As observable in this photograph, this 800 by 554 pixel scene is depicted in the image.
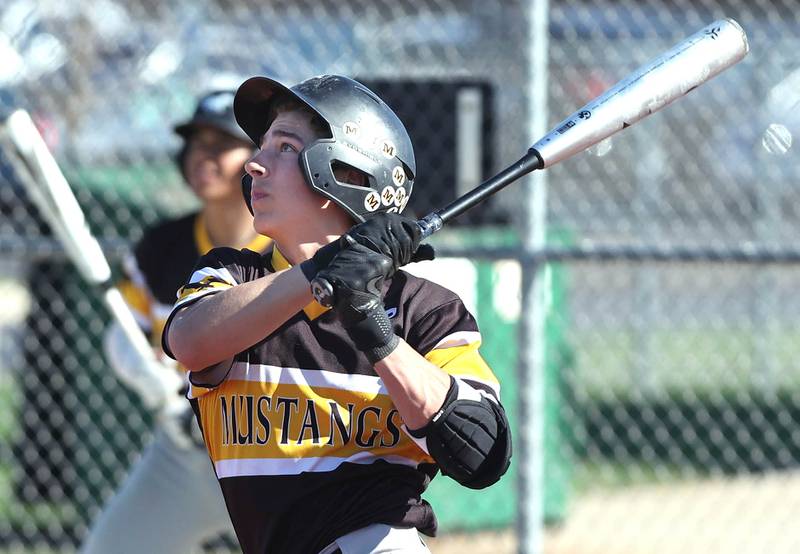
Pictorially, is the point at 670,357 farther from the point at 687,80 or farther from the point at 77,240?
the point at 687,80

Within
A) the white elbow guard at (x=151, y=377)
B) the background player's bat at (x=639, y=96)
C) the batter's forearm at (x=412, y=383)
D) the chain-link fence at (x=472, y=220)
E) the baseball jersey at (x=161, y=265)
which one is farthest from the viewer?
the chain-link fence at (x=472, y=220)

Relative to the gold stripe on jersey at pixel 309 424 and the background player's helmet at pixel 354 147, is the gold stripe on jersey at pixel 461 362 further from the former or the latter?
the background player's helmet at pixel 354 147

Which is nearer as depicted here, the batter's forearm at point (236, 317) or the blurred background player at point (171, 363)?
the batter's forearm at point (236, 317)

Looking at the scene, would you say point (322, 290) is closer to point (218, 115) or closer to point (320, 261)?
point (320, 261)

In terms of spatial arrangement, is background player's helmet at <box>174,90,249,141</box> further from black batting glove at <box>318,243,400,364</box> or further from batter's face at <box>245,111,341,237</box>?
black batting glove at <box>318,243,400,364</box>

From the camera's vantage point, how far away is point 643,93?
2598 millimetres

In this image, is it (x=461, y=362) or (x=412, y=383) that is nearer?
(x=412, y=383)

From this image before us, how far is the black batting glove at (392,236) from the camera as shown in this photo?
217cm

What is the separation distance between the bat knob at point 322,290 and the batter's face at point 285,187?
0.37 m

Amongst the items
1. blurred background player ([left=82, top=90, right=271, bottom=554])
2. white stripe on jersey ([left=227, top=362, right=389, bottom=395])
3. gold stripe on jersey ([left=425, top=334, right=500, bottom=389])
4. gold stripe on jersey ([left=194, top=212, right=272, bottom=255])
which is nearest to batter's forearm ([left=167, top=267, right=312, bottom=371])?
white stripe on jersey ([left=227, top=362, right=389, bottom=395])

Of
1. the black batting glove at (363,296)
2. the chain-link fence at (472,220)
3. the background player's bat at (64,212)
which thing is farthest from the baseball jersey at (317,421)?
the chain-link fence at (472,220)

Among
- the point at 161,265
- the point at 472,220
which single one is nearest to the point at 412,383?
the point at 161,265

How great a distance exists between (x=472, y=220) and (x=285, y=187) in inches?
105

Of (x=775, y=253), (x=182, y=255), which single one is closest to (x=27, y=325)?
(x=182, y=255)
